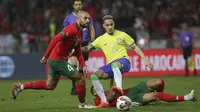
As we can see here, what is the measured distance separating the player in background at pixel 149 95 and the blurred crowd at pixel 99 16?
572 inches

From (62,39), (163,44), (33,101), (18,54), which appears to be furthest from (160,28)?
(62,39)

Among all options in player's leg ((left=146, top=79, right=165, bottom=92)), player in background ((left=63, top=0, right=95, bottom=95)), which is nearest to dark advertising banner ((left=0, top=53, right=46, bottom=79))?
player in background ((left=63, top=0, right=95, bottom=95))

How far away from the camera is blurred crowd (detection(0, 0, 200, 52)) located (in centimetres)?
2721

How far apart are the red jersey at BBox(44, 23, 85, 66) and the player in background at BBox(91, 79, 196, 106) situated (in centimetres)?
99

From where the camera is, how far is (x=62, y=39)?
36.9 feet

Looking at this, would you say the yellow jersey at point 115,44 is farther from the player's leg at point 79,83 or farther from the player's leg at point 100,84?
the player's leg at point 79,83

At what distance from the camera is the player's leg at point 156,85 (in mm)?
10977

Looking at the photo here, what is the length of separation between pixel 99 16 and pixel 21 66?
18.6ft

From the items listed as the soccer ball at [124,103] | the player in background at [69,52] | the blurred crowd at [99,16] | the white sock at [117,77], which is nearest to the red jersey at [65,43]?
the player in background at [69,52]

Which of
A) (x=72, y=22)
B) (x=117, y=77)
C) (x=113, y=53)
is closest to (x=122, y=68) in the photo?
(x=117, y=77)

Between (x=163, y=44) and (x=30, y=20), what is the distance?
29.2ft

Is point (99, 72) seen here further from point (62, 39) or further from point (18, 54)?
point (18, 54)

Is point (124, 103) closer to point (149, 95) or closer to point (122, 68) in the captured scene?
point (149, 95)

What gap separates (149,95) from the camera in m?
11.0
